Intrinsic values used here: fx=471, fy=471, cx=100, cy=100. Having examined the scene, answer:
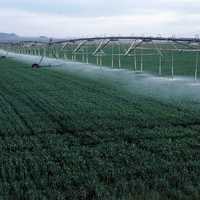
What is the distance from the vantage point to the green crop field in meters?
7.28

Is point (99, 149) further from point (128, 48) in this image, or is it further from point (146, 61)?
point (146, 61)

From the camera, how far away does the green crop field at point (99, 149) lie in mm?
7281

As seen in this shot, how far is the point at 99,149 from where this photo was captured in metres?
9.74

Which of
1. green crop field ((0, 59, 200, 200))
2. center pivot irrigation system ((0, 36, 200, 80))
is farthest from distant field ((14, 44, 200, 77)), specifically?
green crop field ((0, 59, 200, 200))

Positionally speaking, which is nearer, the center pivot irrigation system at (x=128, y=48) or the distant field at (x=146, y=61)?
the center pivot irrigation system at (x=128, y=48)

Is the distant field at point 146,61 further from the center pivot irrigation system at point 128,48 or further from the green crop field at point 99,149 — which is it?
the green crop field at point 99,149

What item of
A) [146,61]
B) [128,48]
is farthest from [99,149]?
[146,61]

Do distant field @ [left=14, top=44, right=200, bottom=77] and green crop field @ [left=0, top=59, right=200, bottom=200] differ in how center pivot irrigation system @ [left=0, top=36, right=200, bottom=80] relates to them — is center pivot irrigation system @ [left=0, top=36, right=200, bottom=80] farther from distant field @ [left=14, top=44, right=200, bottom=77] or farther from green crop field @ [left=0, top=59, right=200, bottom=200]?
green crop field @ [left=0, top=59, right=200, bottom=200]

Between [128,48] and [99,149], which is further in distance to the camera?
[128,48]

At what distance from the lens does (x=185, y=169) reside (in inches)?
324

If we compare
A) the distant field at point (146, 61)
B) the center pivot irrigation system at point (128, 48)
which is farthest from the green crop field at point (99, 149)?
the distant field at point (146, 61)

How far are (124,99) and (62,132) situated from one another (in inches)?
243

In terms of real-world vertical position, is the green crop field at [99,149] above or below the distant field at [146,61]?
above

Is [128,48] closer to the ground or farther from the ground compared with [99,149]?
farther from the ground
